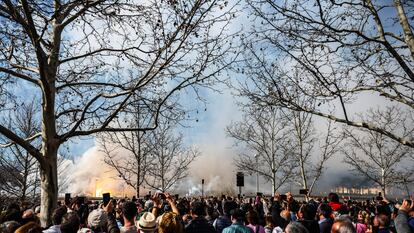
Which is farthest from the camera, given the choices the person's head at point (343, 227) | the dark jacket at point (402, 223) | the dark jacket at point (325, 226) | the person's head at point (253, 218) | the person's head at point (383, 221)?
the person's head at point (253, 218)

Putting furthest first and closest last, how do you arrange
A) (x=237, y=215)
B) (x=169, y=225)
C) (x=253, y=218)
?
1. (x=253, y=218)
2. (x=237, y=215)
3. (x=169, y=225)

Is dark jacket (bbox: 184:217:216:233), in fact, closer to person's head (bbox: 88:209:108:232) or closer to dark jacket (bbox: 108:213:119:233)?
dark jacket (bbox: 108:213:119:233)

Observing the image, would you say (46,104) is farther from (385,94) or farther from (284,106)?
(385,94)

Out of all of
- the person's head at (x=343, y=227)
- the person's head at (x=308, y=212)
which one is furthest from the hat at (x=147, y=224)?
the person's head at (x=308, y=212)

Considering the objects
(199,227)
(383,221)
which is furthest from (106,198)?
(383,221)

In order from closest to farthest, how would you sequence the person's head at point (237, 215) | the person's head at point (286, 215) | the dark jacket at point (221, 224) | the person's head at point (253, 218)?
the person's head at point (237, 215)
the person's head at point (253, 218)
the dark jacket at point (221, 224)
the person's head at point (286, 215)

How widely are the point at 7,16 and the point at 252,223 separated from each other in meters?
5.69

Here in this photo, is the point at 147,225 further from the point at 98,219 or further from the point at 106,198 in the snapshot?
the point at 106,198

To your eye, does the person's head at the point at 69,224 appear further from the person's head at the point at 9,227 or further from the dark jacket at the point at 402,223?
the dark jacket at the point at 402,223

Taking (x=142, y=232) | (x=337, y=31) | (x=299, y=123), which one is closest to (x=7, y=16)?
(x=142, y=232)

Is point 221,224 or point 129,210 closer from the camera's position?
point 129,210

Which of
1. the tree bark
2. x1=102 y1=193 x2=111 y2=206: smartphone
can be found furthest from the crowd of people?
the tree bark

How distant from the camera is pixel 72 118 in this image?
10.2 m

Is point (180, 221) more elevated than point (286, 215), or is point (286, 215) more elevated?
point (180, 221)
